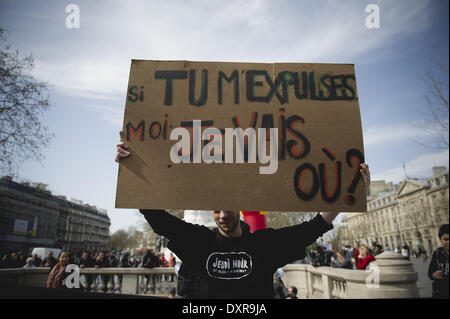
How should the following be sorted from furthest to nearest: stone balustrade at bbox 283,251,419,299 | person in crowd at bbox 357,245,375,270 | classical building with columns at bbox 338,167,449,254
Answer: classical building with columns at bbox 338,167,449,254, person in crowd at bbox 357,245,375,270, stone balustrade at bbox 283,251,419,299

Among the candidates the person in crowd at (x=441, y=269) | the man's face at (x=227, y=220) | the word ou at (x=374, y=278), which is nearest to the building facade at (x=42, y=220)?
the man's face at (x=227, y=220)

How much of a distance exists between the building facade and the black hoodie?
1185 cm

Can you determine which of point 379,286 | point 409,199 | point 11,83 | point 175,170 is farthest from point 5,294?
point 409,199

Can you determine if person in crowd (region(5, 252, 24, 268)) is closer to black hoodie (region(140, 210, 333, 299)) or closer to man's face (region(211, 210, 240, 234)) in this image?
black hoodie (region(140, 210, 333, 299))

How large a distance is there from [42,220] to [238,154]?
6662 cm

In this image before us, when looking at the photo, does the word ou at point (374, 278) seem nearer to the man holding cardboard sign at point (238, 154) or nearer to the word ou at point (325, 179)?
Result: the man holding cardboard sign at point (238, 154)

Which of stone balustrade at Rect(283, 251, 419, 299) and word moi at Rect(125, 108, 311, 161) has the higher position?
word moi at Rect(125, 108, 311, 161)

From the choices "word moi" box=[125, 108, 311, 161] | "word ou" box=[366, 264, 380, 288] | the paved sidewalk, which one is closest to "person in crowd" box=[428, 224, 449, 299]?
"word ou" box=[366, 264, 380, 288]

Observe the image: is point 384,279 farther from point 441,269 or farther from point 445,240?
point 445,240

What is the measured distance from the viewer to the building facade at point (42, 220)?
38.7 metres

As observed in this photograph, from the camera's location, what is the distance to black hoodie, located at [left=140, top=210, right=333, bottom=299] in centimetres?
210

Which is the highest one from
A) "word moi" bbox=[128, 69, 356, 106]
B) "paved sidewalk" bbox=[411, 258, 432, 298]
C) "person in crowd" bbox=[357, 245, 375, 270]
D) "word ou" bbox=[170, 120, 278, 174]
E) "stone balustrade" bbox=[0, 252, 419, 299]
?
"word moi" bbox=[128, 69, 356, 106]
